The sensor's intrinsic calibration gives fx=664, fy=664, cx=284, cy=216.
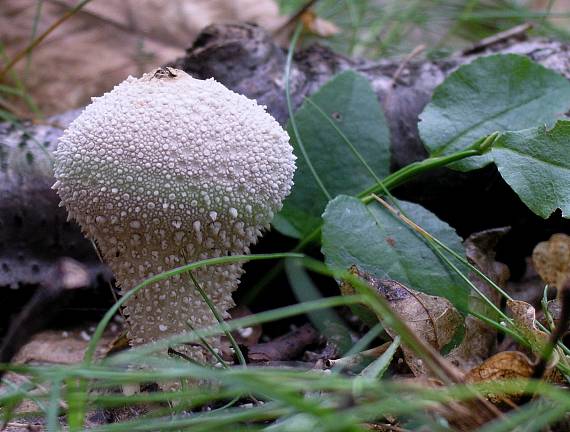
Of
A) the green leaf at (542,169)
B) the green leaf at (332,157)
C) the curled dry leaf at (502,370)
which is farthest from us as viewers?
the green leaf at (332,157)

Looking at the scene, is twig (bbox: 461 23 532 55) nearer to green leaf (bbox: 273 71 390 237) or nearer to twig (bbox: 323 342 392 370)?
green leaf (bbox: 273 71 390 237)

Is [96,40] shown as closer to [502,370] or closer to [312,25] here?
[312,25]

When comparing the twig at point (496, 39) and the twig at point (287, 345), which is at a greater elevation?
the twig at point (496, 39)

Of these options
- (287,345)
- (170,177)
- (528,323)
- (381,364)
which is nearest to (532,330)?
(528,323)

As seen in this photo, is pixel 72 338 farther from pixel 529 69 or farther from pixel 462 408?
pixel 529 69

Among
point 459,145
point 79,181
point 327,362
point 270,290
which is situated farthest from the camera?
point 270,290

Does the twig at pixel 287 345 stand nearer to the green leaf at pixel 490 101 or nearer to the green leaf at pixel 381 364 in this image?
the green leaf at pixel 381 364

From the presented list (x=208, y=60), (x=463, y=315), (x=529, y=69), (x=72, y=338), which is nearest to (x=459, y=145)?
(x=529, y=69)

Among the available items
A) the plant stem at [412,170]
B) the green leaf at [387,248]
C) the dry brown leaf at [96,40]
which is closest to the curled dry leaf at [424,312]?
the green leaf at [387,248]
